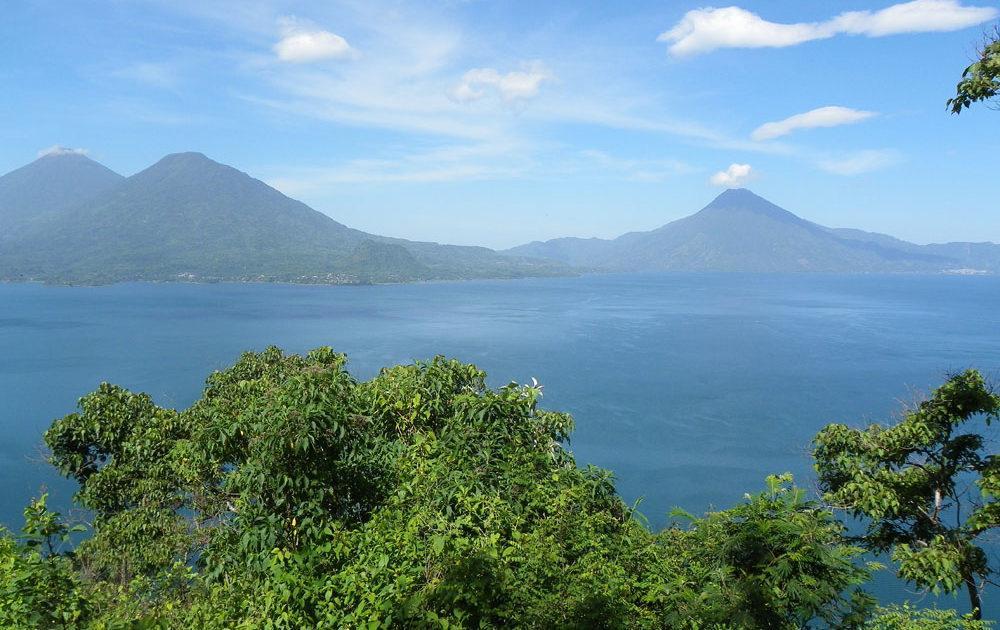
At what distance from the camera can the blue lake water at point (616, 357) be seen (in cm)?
4044

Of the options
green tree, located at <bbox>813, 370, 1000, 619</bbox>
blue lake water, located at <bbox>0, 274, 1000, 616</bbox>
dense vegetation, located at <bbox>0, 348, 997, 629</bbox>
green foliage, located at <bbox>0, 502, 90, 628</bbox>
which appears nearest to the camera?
green foliage, located at <bbox>0, 502, 90, 628</bbox>

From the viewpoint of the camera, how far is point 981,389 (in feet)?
31.4

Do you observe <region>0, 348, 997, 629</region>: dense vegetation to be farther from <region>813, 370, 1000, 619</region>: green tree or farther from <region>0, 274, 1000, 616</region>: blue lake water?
<region>0, 274, 1000, 616</region>: blue lake water

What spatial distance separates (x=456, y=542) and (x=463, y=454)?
2400 millimetres

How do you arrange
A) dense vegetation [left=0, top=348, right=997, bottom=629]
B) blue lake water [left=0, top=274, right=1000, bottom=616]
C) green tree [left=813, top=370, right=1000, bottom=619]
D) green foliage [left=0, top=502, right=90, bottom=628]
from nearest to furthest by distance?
1. green foliage [left=0, top=502, right=90, bottom=628]
2. dense vegetation [left=0, top=348, right=997, bottom=629]
3. green tree [left=813, top=370, right=1000, bottom=619]
4. blue lake water [left=0, top=274, right=1000, bottom=616]

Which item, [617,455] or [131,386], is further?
[131,386]

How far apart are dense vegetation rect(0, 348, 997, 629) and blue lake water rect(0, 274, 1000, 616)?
7612 mm

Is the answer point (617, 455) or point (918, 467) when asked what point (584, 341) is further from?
point (918, 467)

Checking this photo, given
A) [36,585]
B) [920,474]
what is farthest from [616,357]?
[36,585]

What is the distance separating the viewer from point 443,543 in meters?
4.95

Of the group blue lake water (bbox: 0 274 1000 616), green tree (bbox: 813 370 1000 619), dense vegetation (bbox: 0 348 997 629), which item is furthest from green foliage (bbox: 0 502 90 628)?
blue lake water (bbox: 0 274 1000 616)

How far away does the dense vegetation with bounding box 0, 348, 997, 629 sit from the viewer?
471 centimetres

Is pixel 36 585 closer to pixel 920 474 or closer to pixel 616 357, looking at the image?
pixel 920 474

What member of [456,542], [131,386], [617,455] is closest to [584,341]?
[617,455]
